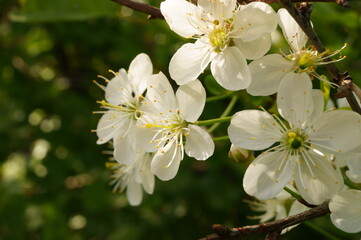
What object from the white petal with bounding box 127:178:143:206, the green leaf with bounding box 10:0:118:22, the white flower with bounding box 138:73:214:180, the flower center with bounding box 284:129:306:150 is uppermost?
the flower center with bounding box 284:129:306:150

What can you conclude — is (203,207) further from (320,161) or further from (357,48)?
(320,161)

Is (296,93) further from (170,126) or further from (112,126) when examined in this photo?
(112,126)

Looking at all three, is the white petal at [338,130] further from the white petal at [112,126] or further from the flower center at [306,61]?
the white petal at [112,126]

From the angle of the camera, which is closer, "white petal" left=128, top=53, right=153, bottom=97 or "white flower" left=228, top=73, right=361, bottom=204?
"white flower" left=228, top=73, right=361, bottom=204

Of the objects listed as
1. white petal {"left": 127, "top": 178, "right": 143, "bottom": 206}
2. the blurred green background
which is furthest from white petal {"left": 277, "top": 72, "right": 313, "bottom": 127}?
the blurred green background

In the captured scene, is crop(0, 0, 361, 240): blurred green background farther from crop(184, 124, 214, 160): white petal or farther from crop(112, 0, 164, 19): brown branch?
crop(184, 124, 214, 160): white petal

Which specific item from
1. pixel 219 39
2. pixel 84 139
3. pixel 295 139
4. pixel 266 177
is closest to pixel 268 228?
pixel 266 177

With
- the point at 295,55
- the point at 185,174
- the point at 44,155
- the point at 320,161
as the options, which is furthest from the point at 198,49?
the point at 44,155
